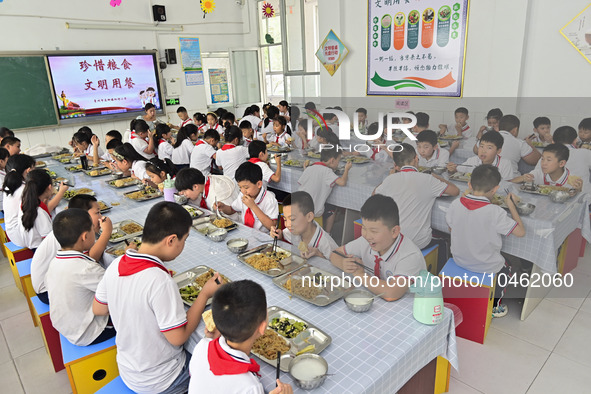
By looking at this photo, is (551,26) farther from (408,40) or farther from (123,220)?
(123,220)

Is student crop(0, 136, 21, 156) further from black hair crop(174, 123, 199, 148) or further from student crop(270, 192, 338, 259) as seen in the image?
student crop(270, 192, 338, 259)

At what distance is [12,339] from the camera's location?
2.81 meters

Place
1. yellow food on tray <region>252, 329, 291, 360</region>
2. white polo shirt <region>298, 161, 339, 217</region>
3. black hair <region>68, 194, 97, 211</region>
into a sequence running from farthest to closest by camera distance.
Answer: black hair <region>68, 194, 97, 211</region> < white polo shirt <region>298, 161, 339, 217</region> < yellow food on tray <region>252, 329, 291, 360</region>

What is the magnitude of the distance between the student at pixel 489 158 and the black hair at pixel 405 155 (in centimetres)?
16

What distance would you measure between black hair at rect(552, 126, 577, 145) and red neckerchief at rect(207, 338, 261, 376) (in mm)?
1877

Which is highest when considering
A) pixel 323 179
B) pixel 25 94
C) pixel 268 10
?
pixel 268 10

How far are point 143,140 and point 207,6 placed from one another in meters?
4.22

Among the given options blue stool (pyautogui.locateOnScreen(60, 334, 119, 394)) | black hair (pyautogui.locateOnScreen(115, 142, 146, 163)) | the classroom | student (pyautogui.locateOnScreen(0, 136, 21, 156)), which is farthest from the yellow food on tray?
student (pyautogui.locateOnScreen(0, 136, 21, 156))

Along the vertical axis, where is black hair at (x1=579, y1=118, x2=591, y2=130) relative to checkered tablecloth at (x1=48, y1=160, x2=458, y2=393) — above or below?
above

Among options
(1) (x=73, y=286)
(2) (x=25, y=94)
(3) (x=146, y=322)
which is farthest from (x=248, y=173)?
(2) (x=25, y=94)

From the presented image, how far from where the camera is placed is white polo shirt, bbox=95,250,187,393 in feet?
4.86

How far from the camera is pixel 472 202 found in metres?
1.87

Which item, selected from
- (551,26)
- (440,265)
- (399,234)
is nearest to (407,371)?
Result: (399,234)

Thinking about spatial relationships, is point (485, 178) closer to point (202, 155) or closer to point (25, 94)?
point (202, 155)
